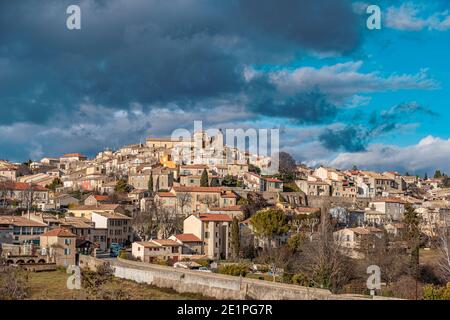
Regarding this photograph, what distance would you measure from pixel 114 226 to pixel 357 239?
2547 centimetres

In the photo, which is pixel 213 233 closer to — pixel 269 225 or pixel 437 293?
pixel 269 225

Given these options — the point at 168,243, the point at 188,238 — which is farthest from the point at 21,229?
the point at 188,238

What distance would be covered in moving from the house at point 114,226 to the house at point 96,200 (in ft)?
39.5

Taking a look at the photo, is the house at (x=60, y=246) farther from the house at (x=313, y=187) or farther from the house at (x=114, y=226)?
the house at (x=313, y=187)

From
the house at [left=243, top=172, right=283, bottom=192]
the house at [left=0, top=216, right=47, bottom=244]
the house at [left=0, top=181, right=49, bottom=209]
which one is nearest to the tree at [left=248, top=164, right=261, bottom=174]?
the house at [left=243, top=172, right=283, bottom=192]

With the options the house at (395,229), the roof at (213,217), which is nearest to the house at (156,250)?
the roof at (213,217)

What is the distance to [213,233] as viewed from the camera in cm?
6256

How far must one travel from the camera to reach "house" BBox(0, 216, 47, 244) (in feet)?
186

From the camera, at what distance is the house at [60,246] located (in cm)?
5141

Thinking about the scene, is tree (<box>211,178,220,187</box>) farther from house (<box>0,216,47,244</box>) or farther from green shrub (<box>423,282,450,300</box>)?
Answer: green shrub (<box>423,282,450,300</box>)

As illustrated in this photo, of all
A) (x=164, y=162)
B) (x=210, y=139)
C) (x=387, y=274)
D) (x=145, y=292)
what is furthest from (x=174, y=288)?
(x=210, y=139)

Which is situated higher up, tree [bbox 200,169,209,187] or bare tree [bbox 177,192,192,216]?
tree [bbox 200,169,209,187]

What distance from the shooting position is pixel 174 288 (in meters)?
38.4

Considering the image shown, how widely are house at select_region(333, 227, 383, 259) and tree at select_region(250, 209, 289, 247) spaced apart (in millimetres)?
5350
